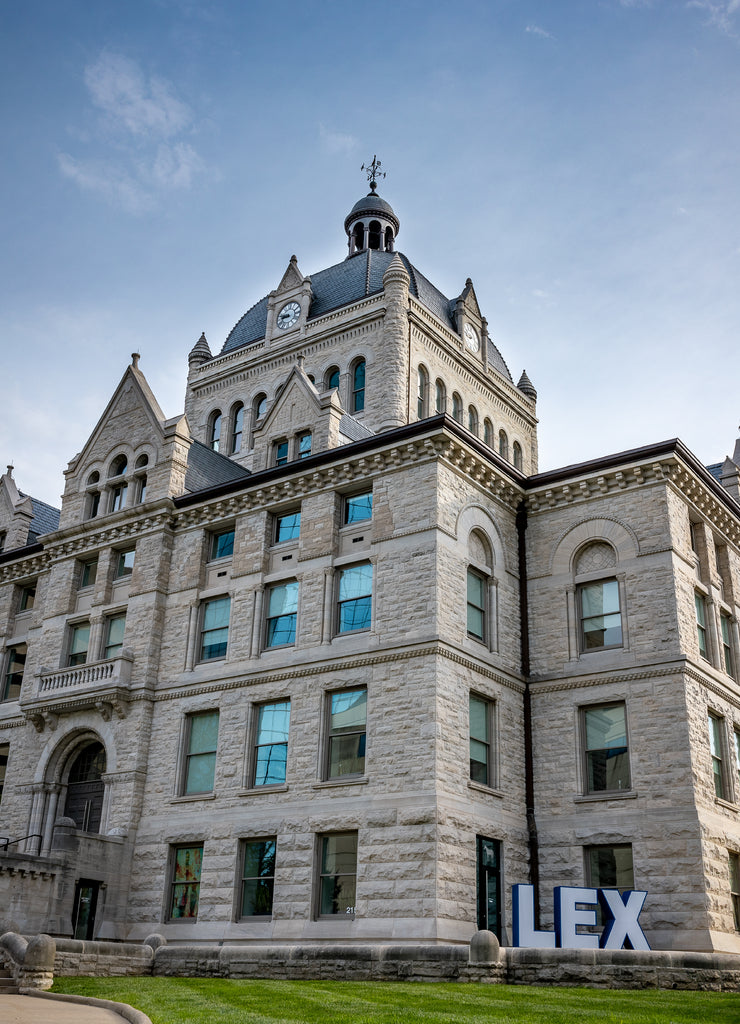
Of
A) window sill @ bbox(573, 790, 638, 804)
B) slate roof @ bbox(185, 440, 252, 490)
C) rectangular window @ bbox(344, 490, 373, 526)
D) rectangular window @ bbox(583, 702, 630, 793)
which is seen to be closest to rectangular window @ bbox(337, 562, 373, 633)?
rectangular window @ bbox(344, 490, 373, 526)

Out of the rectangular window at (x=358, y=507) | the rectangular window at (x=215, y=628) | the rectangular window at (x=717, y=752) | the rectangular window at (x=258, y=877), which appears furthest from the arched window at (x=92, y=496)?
the rectangular window at (x=717, y=752)

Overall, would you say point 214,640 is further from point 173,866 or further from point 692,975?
point 692,975

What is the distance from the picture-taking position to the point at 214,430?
48500 mm

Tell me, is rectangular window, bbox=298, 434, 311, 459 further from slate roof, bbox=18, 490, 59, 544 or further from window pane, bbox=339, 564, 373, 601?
slate roof, bbox=18, 490, 59, 544

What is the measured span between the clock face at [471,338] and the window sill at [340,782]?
26.7 meters

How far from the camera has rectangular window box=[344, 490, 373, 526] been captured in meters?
29.1

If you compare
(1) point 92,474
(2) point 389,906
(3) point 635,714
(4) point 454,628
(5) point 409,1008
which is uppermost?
(1) point 92,474

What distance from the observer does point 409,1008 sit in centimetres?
1404

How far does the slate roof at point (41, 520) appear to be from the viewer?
128 ft

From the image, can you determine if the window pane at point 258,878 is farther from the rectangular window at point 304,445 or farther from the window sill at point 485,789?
the rectangular window at point 304,445

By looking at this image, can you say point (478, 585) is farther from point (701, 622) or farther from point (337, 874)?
point (337, 874)

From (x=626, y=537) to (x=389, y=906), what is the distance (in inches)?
451

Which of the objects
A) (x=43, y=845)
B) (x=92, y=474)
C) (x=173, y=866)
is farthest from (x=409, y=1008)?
(x=92, y=474)

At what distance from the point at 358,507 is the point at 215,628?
5655 millimetres
